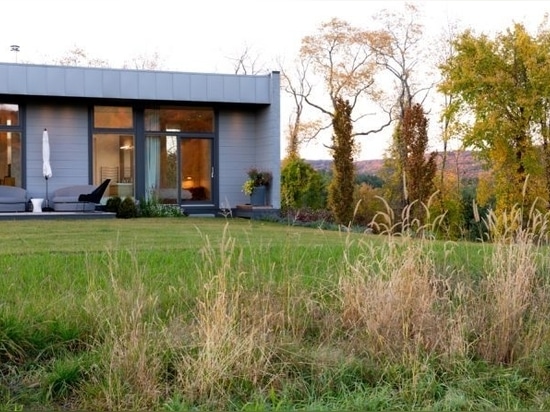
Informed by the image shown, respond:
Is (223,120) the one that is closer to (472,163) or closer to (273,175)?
(273,175)

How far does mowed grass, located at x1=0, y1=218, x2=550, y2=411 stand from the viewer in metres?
3.34

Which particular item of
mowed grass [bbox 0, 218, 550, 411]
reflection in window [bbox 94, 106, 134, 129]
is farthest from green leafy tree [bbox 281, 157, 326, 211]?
mowed grass [bbox 0, 218, 550, 411]

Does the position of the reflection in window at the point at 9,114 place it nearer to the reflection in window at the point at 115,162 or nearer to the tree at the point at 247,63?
the reflection in window at the point at 115,162

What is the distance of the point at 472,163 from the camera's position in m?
29.1

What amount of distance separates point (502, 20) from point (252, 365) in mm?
23708

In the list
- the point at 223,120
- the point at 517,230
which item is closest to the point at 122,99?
the point at 223,120

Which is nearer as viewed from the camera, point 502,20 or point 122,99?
point 122,99

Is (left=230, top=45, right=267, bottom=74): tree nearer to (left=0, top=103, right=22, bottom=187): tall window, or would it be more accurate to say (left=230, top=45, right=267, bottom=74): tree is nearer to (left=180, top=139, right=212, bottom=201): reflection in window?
(left=180, top=139, right=212, bottom=201): reflection in window

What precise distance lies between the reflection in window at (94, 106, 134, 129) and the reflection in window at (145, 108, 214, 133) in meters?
0.44

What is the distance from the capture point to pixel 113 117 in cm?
1551

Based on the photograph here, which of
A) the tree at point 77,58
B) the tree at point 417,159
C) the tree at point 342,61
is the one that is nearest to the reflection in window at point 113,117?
the tree at point 417,159

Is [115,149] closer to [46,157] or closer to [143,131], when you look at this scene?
[143,131]

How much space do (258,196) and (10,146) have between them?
576 centimetres

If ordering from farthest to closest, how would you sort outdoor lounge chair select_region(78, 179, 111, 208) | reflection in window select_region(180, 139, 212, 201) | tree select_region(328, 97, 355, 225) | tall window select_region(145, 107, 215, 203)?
reflection in window select_region(180, 139, 212, 201) → tall window select_region(145, 107, 215, 203) → tree select_region(328, 97, 355, 225) → outdoor lounge chair select_region(78, 179, 111, 208)
